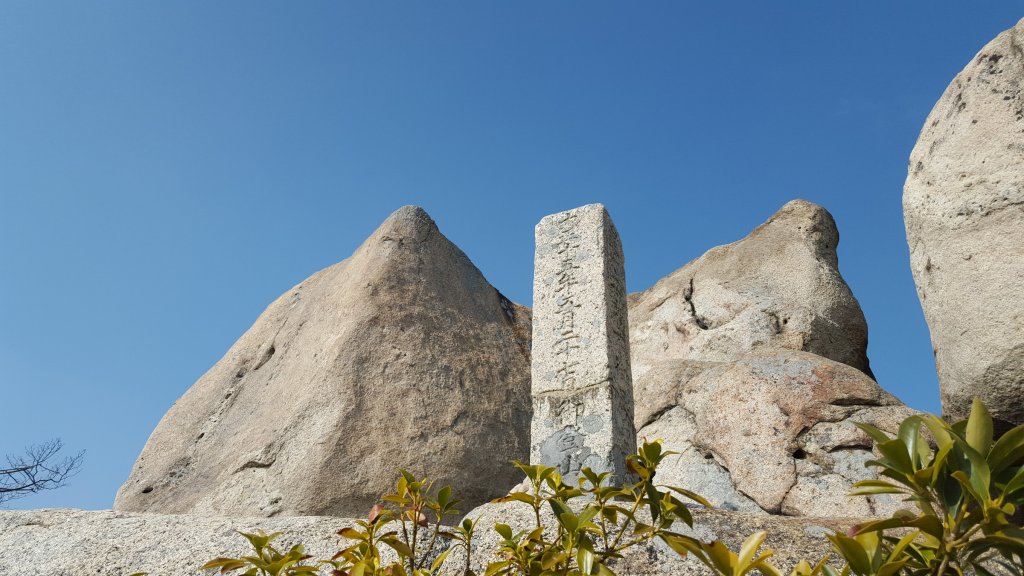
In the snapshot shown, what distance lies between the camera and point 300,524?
13.9 feet

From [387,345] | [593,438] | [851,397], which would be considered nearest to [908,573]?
[593,438]

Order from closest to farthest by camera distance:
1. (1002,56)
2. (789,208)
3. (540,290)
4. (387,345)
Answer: (1002,56) → (540,290) → (387,345) → (789,208)

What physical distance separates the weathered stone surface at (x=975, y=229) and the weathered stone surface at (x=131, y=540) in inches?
121

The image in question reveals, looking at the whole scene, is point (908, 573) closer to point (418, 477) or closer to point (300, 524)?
point (300, 524)

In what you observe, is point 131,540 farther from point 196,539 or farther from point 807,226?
point 807,226

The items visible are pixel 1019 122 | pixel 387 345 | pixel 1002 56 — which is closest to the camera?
pixel 1019 122

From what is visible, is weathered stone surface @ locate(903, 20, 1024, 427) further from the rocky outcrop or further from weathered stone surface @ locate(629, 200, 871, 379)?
weathered stone surface @ locate(629, 200, 871, 379)

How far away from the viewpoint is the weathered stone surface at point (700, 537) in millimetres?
3518

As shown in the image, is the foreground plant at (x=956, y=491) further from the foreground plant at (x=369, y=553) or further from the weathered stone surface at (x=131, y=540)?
the weathered stone surface at (x=131, y=540)

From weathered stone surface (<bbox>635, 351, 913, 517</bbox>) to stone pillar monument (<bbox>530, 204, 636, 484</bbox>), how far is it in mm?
791

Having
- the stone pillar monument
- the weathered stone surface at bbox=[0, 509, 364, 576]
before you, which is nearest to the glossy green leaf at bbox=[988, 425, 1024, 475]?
the weathered stone surface at bbox=[0, 509, 364, 576]

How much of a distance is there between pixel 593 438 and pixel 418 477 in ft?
5.76

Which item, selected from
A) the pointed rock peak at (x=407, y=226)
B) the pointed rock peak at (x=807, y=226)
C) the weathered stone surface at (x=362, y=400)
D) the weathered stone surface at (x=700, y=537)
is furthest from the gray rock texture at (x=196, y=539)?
the pointed rock peak at (x=807, y=226)

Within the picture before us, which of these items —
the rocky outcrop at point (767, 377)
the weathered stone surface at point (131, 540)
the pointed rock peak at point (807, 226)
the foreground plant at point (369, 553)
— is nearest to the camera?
the foreground plant at point (369, 553)
